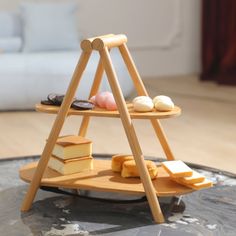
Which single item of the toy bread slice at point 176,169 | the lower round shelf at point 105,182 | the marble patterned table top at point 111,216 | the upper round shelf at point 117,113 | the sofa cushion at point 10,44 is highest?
the upper round shelf at point 117,113

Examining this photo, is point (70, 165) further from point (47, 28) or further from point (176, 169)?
point (47, 28)

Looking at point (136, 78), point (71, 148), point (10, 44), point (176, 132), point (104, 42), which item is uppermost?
point (104, 42)

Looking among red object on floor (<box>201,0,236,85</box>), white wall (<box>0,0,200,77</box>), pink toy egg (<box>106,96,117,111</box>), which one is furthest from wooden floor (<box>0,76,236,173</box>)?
white wall (<box>0,0,200,77</box>)

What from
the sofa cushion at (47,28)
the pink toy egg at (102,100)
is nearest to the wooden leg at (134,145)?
the pink toy egg at (102,100)

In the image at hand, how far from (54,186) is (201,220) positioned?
0.53m

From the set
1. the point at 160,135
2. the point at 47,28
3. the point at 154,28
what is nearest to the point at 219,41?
the point at 154,28

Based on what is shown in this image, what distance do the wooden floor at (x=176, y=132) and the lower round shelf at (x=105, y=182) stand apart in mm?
615

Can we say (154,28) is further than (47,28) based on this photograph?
Yes

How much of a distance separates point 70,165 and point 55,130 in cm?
17

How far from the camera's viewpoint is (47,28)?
4.73 metres

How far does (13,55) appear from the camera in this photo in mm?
4391

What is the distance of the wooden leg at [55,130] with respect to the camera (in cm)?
212

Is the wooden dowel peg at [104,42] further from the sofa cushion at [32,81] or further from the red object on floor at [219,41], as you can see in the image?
the red object on floor at [219,41]

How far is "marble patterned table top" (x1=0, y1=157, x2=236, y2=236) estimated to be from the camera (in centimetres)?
204
